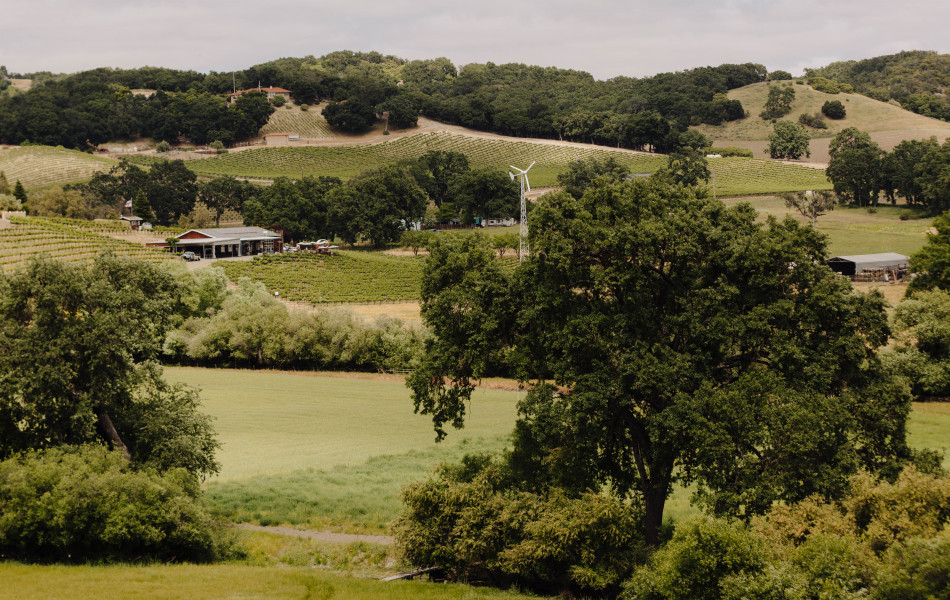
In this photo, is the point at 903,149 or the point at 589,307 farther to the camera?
the point at 903,149

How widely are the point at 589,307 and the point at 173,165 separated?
430ft

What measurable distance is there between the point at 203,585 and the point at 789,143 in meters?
167

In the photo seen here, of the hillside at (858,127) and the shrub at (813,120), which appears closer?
the hillside at (858,127)

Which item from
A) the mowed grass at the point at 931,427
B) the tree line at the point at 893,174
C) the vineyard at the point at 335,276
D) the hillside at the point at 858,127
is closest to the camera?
the mowed grass at the point at 931,427

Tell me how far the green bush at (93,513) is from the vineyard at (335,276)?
192ft

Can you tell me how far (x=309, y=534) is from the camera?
26125 millimetres

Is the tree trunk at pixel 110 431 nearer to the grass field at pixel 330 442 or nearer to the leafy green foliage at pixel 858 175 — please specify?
the grass field at pixel 330 442

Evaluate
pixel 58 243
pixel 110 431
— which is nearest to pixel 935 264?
pixel 110 431

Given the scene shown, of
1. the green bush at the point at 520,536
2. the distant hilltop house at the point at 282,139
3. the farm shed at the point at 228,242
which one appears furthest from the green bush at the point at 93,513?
the distant hilltop house at the point at 282,139

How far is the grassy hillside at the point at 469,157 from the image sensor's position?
486 ft

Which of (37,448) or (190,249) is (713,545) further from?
(190,249)

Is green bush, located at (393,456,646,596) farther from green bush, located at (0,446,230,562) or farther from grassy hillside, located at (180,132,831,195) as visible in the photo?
grassy hillside, located at (180,132,831,195)

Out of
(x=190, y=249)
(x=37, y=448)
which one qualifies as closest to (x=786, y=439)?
(x=37, y=448)

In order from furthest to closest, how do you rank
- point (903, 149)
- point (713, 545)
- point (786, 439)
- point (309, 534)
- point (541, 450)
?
point (903, 149)
point (309, 534)
point (541, 450)
point (786, 439)
point (713, 545)
